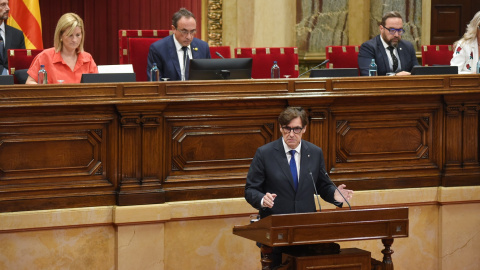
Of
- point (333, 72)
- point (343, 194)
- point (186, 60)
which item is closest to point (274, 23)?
point (186, 60)

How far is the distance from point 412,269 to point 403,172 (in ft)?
2.21

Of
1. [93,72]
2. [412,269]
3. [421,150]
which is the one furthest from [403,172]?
[93,72]

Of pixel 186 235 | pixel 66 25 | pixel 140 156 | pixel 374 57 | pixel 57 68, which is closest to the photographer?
pixel 140 156

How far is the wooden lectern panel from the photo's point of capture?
13.8 feet

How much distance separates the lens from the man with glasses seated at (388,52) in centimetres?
679

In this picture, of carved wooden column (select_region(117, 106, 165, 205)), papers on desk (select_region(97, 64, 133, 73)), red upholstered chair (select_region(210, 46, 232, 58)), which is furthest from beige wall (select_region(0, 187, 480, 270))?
red upholstered chair (select_region(210, 46, 232, 58))

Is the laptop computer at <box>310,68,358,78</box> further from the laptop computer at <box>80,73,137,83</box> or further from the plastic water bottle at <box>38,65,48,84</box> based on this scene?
the plastic water bottle at <box>38,65,48,84</box>

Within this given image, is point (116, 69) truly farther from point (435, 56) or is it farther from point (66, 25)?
point (435, 56)

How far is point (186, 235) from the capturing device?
18.0ft

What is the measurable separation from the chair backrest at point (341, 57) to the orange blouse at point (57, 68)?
2235mm

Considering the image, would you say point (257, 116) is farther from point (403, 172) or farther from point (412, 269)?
point (412, 269)

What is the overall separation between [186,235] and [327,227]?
1.45 meters

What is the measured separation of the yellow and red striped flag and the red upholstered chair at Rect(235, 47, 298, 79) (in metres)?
2.42

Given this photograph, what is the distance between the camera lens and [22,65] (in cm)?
631
